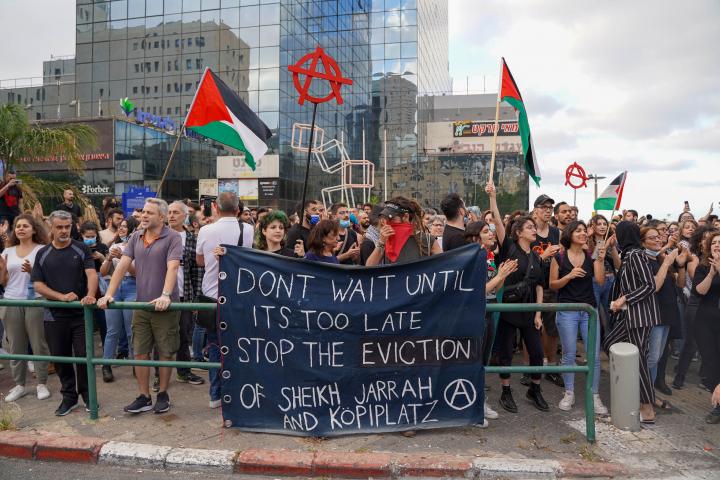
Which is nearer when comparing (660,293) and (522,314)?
→ (522,314)

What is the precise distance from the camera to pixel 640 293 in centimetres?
526

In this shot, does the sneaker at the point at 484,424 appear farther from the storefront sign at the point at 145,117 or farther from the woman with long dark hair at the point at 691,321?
the storefront sign at the point at 145,117

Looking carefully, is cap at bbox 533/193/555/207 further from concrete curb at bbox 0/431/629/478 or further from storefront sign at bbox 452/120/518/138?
storefront sign at bbox 452/120/518/138

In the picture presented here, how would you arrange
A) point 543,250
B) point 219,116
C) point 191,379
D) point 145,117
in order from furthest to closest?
point 145,117, point 219,116, point 191,379, point 543,250

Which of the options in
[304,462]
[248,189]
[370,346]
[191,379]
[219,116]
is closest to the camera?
[304,462]

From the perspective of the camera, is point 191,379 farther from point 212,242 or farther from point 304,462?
point 304,462

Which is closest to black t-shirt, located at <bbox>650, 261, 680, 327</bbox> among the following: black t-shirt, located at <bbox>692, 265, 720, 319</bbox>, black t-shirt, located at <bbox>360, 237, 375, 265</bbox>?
black t-shirt, located at <bbox>692, 265, 720, 319</bbox>

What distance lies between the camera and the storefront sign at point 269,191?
146 feet

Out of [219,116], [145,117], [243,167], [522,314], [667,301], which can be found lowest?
[522,314]

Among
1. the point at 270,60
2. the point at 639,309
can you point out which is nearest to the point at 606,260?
the point at 639,309

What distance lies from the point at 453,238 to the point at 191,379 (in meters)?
3.32

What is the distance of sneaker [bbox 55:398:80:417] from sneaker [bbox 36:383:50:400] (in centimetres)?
58

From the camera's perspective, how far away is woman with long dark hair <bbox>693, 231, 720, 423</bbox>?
5824 mm

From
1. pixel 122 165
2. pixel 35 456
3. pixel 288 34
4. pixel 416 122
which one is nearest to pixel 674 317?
pixel 35 456
